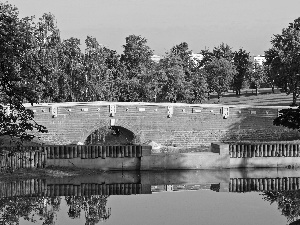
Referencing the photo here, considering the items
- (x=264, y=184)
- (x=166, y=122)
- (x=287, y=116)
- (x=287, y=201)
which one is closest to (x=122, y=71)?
(x=166, y=122)

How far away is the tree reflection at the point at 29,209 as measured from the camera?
57.1 feet

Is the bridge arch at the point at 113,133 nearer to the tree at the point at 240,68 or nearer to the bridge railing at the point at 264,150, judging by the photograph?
the bridge railing at the point at 264,150

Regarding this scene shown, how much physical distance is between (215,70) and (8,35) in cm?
9236

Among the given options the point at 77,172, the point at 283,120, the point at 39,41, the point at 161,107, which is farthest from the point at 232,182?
the point at 39,41

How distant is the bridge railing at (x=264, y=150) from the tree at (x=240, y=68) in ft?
248

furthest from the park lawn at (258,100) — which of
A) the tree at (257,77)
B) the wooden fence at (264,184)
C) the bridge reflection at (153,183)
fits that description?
the wooden fence at (264,184)

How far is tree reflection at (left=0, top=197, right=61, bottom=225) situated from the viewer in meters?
17.4

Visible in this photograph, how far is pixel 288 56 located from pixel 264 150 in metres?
45.4

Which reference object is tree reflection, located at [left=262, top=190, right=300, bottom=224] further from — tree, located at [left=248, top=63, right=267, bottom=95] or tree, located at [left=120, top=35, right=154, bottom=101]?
tree, located at [left=248, top=63, right=267, bottom=95]

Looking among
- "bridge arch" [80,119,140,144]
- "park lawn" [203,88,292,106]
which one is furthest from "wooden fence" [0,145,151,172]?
"park lawn" [203,88,292,106]

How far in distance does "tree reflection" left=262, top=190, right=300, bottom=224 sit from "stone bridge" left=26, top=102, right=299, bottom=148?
966 inches

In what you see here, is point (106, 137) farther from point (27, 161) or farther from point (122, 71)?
point (27, 161)

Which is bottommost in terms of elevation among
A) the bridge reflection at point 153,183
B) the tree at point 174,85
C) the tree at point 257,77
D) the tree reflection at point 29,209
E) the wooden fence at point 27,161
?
the bridge reflection at point 153,183

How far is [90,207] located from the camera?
64.8 ft
